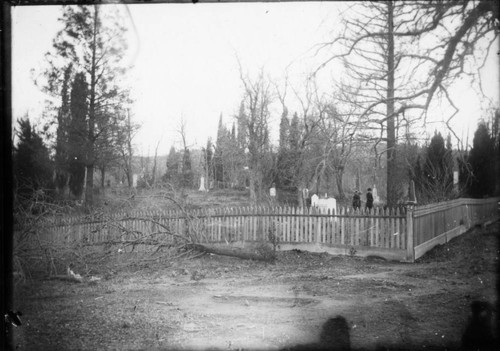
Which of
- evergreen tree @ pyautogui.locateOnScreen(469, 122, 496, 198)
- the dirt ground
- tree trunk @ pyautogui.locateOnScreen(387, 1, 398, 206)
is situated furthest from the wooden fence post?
evergreen tree @ pyautogui.locateOnScreen(469, 122, 496, 198)

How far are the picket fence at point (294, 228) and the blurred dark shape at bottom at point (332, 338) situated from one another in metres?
5.16

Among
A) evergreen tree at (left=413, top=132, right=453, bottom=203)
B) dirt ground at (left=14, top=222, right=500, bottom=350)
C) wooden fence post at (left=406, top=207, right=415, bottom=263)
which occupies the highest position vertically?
evergreen tree at (left=413, top=132, right=453, bottom=203)

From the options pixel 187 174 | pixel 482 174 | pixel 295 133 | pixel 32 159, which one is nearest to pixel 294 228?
pixel 32 159

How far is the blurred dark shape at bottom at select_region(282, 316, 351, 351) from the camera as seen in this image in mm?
4031

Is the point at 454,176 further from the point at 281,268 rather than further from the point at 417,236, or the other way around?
the point at 281,268

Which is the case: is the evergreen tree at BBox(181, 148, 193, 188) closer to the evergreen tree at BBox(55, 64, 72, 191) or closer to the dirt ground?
the evergreen tree at BBox(55, 64, 72, 191)

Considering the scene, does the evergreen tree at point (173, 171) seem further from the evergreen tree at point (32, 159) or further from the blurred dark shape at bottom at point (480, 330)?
the blurred dark shape at bottom at point (480, 330)

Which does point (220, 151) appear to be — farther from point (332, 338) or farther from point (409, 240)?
point (332, 338)

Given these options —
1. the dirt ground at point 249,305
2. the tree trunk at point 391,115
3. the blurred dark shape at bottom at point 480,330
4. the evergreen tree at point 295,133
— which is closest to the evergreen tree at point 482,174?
the tree trunk at point 391,115

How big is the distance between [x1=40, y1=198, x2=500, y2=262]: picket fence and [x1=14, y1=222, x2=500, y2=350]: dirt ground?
39.6 inches

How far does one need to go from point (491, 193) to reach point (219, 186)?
28.7 metres

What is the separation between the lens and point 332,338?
4.22 metres

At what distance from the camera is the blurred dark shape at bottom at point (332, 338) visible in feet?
13.2

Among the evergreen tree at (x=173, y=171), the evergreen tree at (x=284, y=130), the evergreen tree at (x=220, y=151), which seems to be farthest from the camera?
the evergreen tree at (x=173, y=171)
